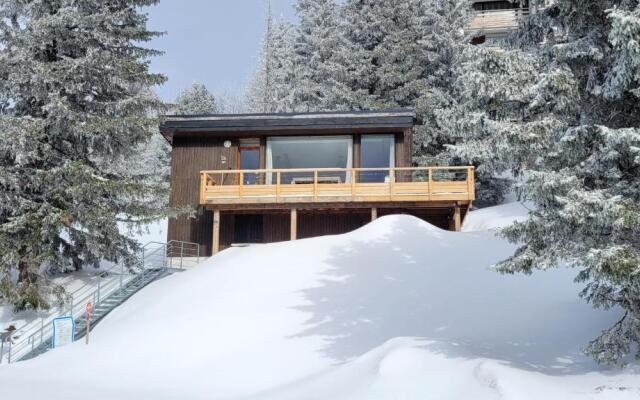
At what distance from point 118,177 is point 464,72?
1275 centimetres

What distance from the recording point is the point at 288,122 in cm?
2023

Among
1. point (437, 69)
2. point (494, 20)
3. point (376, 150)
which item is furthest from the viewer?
point (494, 20)

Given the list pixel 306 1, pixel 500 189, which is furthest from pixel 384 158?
pixel 306 1

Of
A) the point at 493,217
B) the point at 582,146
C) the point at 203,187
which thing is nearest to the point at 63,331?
the point at 203,187

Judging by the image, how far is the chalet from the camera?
19875mm

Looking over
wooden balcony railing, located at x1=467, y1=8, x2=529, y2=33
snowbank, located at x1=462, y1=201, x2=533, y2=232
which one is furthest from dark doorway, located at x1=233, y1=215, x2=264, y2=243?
wooden balcony railing, located at x1=467, y1=8, x2=529, y2=33

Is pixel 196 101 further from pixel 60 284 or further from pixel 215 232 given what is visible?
pixel 60 284

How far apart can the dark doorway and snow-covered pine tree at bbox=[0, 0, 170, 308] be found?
4.35 metres

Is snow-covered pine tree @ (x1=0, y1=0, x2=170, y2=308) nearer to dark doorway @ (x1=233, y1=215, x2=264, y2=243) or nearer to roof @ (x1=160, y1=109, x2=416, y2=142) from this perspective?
roof @ (x1=160, y1=109, x2=416, y2=142)

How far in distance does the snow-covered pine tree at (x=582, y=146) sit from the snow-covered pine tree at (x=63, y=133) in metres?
11.6

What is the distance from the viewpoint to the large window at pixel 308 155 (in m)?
21.0

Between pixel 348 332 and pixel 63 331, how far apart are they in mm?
6717

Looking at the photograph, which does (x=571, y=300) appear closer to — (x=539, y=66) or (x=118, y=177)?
(x=539, y=66)

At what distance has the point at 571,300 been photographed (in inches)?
448
